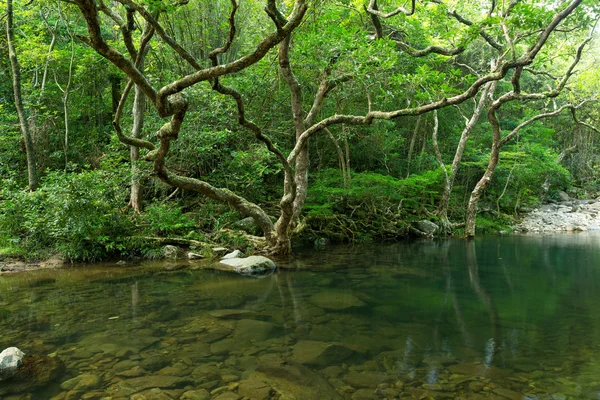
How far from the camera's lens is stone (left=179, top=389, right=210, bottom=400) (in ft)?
10.5

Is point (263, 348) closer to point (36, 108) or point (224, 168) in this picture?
point (224, 168)

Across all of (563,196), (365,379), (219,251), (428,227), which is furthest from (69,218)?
(563,196)

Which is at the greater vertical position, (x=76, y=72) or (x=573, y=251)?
(x=76, y=72)

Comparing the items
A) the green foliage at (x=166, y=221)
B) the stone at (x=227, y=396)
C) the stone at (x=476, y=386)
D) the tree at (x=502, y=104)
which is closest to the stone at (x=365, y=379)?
the stone at (x=476, y=386)

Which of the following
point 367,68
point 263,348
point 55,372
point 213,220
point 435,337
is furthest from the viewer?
point 213,220

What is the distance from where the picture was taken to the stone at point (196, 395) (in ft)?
10.5

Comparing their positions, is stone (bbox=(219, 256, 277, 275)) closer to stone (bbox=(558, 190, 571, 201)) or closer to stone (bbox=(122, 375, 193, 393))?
stone (bbox=(122, 375, 193, 393))

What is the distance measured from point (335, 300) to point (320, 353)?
228 centimetres

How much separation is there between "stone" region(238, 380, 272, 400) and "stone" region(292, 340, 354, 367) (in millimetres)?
603

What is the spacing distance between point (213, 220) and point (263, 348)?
8.38 metres

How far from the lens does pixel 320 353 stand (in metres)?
4.09

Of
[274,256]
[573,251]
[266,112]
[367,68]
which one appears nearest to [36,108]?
[266,112]

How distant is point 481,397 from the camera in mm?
3182

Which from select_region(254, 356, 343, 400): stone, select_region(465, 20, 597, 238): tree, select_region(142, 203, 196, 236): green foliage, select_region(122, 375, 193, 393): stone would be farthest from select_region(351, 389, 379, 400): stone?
select_region(465, 20, 597, 238): tree
